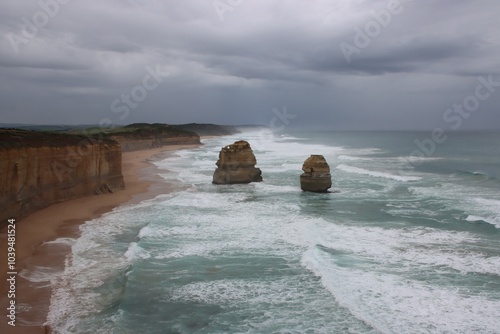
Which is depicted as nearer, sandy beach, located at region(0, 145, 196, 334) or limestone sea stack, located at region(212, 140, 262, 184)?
sandy beach, located at region(0, 145, 196, 334)

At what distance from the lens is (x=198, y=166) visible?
48.0 m

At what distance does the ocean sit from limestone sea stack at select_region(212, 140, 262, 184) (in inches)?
229

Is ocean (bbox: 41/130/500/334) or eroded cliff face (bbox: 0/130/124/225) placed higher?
eroded cliff face (bbox: 0/130/124/225)

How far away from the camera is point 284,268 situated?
14.4m

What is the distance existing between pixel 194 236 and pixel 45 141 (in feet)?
33.2

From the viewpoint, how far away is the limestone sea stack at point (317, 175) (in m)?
28.6

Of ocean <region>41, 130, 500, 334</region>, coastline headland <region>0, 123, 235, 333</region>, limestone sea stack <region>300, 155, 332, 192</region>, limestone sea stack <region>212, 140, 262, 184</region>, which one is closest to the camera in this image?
ocean <region>41, 130, 500, 334</region>

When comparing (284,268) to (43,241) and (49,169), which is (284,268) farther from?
(49,169)

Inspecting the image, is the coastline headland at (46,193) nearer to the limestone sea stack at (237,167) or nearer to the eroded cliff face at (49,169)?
the eroded cliff face at (49,169)

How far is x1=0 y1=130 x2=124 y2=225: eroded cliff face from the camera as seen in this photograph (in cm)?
1872

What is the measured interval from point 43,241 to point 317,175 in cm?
1708

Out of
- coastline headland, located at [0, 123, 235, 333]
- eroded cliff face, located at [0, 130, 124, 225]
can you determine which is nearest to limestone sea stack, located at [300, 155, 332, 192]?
coastline headland, located at [0, 123, 235, 333]

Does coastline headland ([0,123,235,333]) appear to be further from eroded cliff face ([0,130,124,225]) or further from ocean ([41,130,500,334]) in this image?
ocean ([41,130,500,334])

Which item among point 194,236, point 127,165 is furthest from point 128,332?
point 127,165
